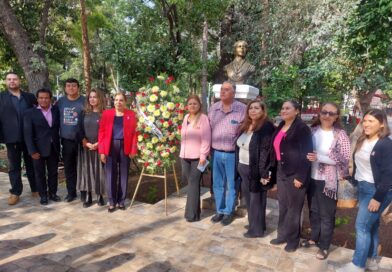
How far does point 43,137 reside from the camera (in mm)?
4504

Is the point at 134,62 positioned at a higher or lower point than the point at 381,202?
higher

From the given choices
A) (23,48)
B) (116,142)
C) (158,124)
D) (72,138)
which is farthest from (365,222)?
(23,48)

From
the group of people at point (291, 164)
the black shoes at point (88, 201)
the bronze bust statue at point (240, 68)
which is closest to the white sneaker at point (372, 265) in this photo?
the group of people at point (291, 164)

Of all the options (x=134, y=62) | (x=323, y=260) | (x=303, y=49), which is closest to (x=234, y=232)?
(x=323, y=260)

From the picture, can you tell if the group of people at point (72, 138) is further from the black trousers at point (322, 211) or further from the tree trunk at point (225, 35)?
the tree trunk at point (225, 35)

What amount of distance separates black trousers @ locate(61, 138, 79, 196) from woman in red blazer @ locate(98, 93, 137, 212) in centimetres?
56

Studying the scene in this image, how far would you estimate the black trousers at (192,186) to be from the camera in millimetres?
4004

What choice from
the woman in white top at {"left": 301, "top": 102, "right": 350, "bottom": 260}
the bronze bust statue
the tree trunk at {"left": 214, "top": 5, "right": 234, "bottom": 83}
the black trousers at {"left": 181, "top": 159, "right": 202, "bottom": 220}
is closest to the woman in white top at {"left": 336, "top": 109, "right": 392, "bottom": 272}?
the woman in white top at {"left": 301, "top": 102, "right": 350, "bottom": 260}

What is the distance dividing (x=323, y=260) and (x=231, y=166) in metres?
1.38

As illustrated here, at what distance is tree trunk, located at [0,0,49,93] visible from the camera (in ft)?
21.5

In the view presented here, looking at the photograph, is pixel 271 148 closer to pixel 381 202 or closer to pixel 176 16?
pixel 381 202

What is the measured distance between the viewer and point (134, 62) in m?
7.47

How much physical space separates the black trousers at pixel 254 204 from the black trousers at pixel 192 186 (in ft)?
1.97

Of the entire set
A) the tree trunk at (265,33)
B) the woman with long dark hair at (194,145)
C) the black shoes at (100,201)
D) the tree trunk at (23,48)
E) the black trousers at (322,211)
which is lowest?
the black shoes at (100,201)
